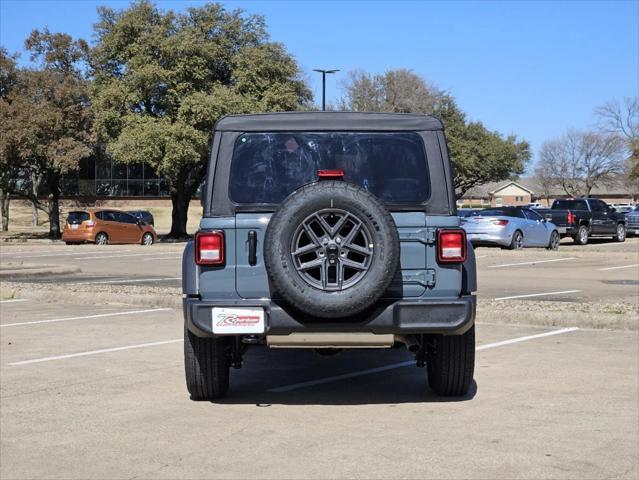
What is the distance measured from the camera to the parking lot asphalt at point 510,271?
48.9 ft

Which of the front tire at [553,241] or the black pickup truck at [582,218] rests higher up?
the black pickup truck at [582,218]

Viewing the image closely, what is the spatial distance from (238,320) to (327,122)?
1628 mm

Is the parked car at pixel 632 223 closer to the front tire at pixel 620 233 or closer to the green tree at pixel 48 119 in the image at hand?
the front tire at pixel 620 233

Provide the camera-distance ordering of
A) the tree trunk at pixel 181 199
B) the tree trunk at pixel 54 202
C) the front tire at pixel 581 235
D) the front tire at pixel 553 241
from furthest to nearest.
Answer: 1. the tree trunk at pixel 54 202
2. the tree trunk at pixel 181 199
3. the front tire at pixel 581 235
4. the front tire at pixel 553 241

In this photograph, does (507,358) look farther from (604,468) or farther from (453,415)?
(604,468)

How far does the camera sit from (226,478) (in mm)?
4906

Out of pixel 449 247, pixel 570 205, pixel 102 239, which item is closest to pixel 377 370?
pixel 449 247

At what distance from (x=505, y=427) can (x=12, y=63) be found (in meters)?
40.6

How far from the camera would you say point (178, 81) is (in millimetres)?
39188

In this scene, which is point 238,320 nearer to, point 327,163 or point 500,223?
point 327,163

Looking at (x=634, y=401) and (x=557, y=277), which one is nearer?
(x=634, y=401)

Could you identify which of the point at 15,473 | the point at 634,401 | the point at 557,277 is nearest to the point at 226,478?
the point at 15,473

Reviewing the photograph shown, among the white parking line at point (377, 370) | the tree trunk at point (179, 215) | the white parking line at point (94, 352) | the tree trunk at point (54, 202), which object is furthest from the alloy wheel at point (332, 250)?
the tree trunk at point (54, 202)

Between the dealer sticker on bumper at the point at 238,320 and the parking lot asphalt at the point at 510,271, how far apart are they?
829 centimetres
